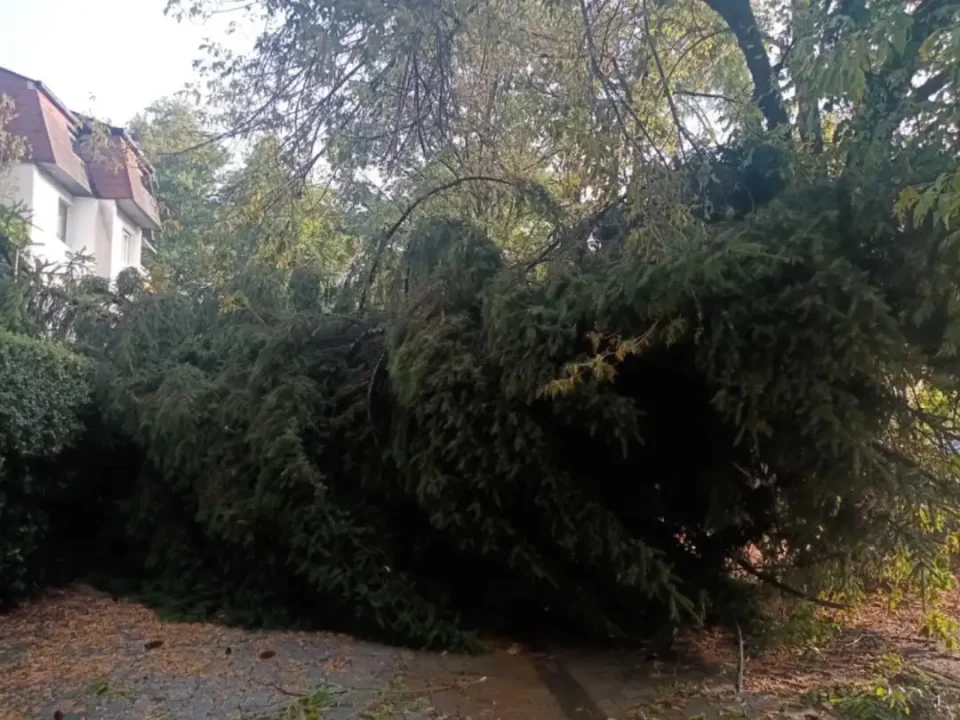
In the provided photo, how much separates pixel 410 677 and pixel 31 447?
3710 millimetres

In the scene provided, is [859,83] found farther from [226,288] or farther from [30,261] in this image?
[30,261]

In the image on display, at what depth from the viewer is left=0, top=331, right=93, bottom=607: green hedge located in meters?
7.35

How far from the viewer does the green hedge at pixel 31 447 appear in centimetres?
→ 735

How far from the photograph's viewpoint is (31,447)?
754 centimetres

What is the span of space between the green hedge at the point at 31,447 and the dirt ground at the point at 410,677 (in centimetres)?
47

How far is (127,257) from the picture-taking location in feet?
84.6

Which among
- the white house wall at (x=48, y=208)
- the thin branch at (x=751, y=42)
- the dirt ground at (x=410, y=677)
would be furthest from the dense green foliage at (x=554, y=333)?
the white house wall at (x=48, y=208)

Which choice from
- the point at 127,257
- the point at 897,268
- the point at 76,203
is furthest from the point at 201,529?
the point at 127,257

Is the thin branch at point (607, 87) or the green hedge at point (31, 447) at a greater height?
the thin branch at point (607, 87)

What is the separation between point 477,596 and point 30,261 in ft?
21.5

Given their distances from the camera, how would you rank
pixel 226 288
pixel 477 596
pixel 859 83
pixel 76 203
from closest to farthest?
1. pixel 859 83
2. pixel 477 596
3. pixel 226 288
4. pixel 76 203

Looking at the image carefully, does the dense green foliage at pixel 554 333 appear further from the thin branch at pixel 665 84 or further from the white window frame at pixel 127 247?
the white window frame at pixel 127 247

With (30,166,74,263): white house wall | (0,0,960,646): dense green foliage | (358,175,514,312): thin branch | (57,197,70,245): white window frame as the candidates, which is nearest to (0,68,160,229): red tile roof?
(30,166,74,263): white house wall

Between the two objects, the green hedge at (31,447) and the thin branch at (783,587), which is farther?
the thin branch at (783,587)
